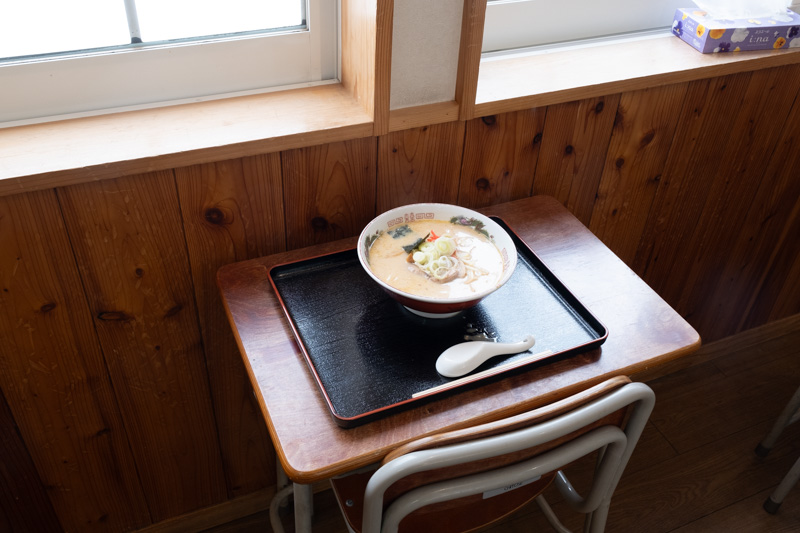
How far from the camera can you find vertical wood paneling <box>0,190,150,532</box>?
102cm

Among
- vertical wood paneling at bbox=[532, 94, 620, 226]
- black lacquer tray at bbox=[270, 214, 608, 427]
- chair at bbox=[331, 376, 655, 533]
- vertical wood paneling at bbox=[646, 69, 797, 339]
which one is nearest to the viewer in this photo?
chair at bbox=[331, 376, 655, 533]

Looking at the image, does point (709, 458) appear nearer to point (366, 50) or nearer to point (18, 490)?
point (366, 50)

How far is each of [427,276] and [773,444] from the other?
1198 millimetres

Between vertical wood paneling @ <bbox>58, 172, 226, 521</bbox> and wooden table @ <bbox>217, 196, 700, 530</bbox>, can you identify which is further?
vertical wood paneling @ <bbox>58, 172, 226, 521</bbox>

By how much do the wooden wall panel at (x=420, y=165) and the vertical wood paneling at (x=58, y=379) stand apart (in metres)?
0.52

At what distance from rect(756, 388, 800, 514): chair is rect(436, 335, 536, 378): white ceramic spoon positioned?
0.97 metres

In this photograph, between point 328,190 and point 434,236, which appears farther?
point 328,190

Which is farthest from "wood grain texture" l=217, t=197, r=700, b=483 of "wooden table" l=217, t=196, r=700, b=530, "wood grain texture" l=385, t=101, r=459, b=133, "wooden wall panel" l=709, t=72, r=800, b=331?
"wooden wall panel" l=709, t=72, r=800, b=331

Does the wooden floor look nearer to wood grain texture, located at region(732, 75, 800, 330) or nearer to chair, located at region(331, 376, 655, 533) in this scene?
wood grain texture, located at region(732, 75, 800, 330)

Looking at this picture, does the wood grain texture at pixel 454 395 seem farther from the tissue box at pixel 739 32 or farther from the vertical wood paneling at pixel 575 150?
the tissue box at pixel 739 32

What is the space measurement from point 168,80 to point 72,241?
29 cm

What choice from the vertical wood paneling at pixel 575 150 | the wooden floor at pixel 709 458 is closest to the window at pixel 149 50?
the vertical wood paneling at pixel 575 150

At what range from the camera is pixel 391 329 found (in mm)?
1035

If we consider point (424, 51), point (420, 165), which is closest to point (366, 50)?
point (424, 51)
